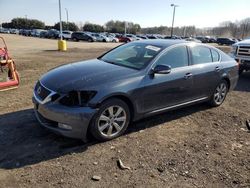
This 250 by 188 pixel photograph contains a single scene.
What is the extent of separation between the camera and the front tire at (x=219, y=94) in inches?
258

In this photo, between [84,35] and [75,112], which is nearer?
[75,112]

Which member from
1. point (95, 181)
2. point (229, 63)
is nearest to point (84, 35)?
point (229, 63)

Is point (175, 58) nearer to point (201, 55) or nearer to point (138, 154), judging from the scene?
point (201, 55)

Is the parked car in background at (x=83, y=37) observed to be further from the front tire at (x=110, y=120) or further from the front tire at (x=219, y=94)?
the front tire at (x=110, y=120)

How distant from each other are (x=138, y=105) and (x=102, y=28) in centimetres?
9397

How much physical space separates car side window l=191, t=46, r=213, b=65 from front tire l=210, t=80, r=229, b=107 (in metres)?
0.71

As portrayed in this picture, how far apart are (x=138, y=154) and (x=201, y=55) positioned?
290cm

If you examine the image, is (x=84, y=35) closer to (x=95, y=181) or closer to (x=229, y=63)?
(x=229, y=63)

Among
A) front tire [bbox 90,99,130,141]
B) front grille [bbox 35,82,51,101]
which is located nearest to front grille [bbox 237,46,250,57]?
front tire [bbox 90,99,130,141]

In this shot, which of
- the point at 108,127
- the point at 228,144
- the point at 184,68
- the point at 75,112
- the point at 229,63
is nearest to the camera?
the point at 75,112

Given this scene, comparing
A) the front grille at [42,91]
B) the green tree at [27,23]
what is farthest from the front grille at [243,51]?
the green tree at [27,23]

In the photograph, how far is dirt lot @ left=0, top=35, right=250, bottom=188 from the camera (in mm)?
3592

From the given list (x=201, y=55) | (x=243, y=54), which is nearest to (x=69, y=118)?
(x=201, y=55)

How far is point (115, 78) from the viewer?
14.9 feet
